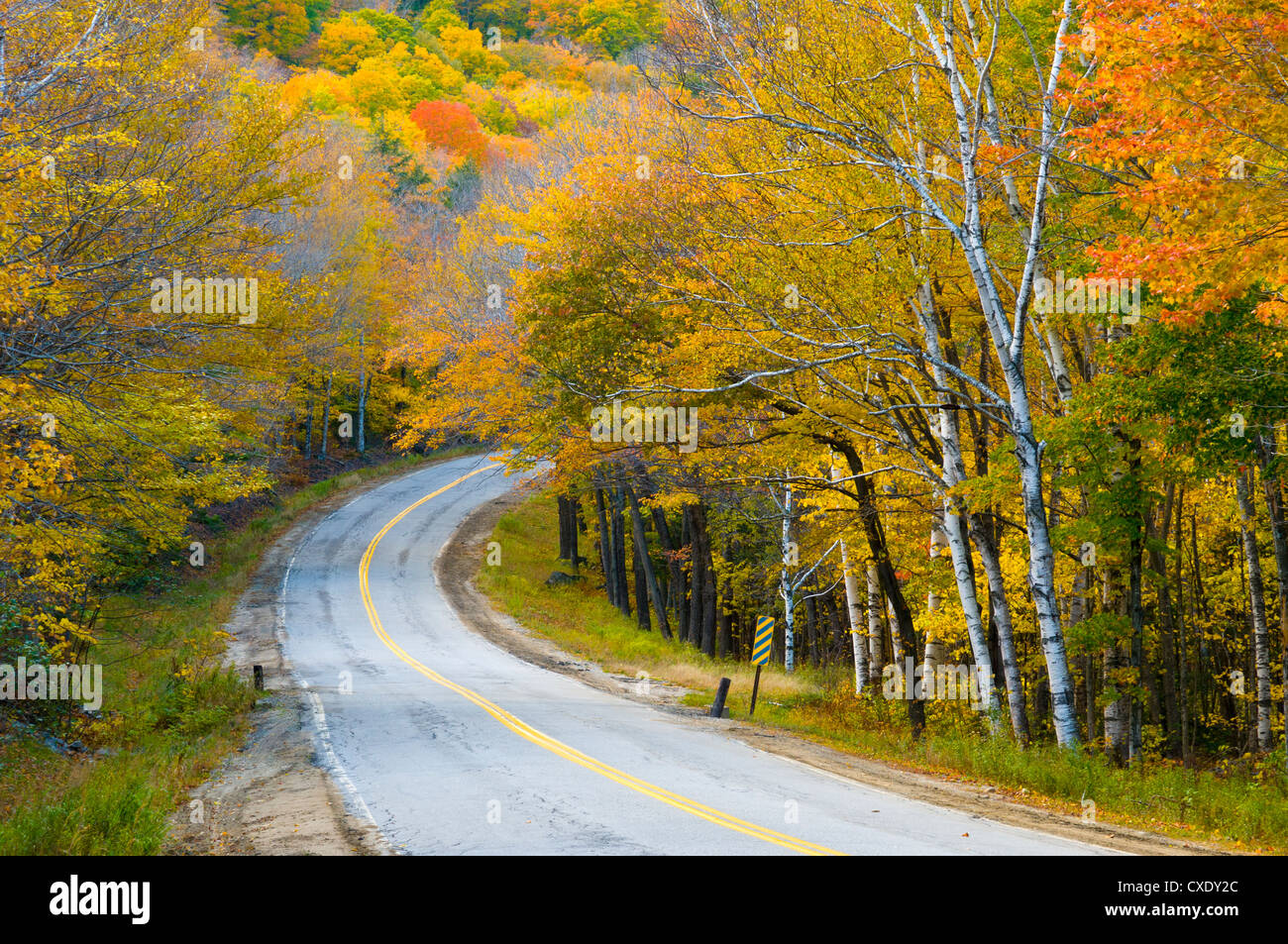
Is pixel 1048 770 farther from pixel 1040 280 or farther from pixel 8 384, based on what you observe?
pixel 8 384

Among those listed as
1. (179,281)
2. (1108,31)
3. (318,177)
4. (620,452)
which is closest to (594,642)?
(620,452)

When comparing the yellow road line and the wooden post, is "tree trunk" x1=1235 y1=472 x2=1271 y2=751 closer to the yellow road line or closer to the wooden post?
the wooden post

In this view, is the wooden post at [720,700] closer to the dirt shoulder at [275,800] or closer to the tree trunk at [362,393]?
the dirt shoulder at [275,800]

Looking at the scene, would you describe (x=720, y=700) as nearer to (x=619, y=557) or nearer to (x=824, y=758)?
(x=824, y=758)

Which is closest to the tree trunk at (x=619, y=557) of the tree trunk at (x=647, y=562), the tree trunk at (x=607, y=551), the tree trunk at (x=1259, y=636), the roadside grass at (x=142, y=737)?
the tree trunk at (x=607, y=551)

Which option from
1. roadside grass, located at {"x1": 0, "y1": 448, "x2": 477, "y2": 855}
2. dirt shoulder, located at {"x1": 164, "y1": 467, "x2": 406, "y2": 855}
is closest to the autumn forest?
roadside grass, located at {"x1": 0, "y1": 448, "x2": 477, "y2": 855}

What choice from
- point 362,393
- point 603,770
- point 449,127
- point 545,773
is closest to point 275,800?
point 545,773

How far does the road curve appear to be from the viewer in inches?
361

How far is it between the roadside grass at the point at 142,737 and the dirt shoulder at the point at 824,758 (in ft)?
24.0

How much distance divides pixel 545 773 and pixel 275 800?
10.5 ft

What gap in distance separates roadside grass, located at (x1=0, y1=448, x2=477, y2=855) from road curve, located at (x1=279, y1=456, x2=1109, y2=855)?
5.96 feet

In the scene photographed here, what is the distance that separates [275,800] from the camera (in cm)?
1188

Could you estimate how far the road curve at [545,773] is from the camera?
918cm

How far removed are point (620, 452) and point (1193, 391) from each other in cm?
1418
